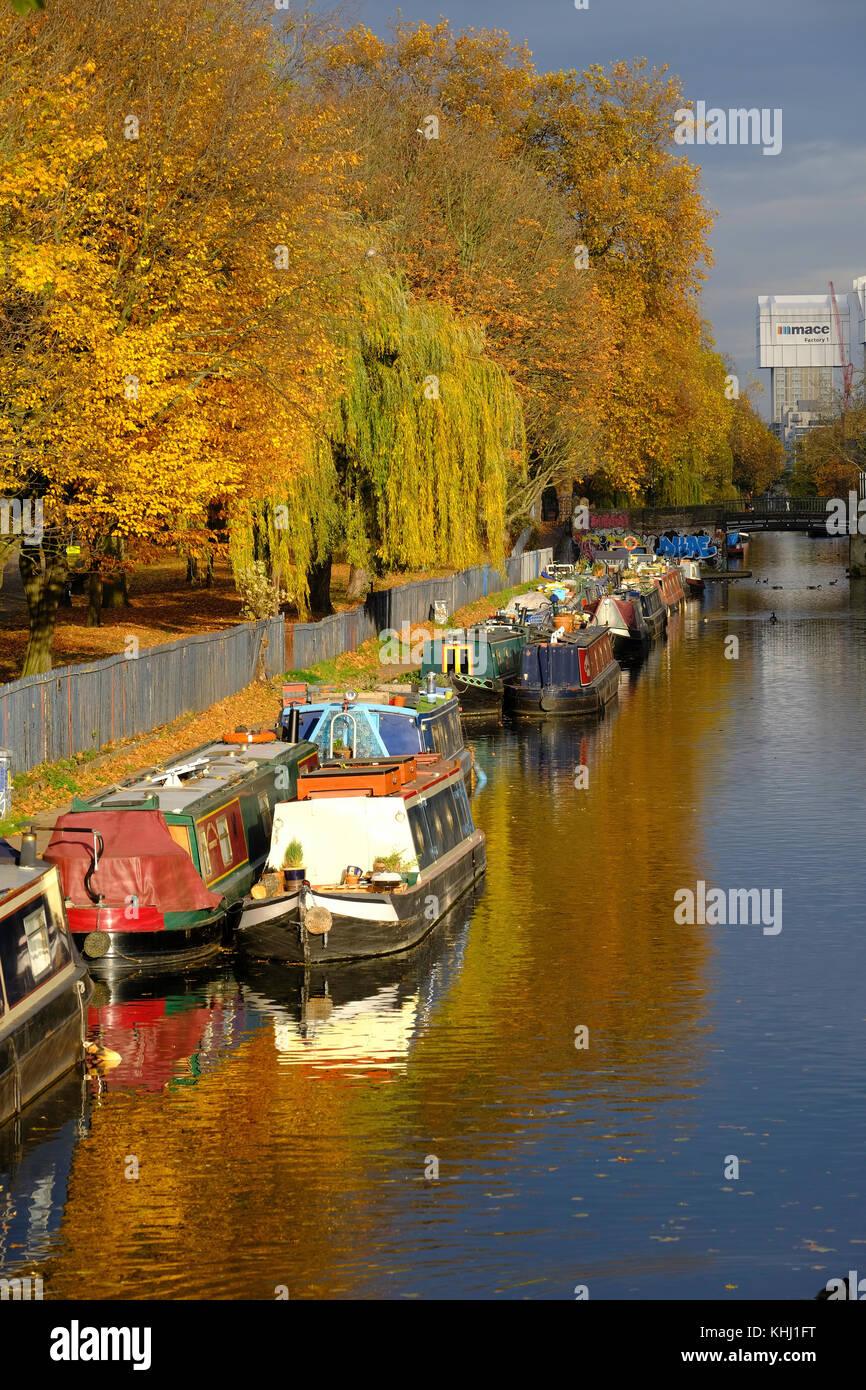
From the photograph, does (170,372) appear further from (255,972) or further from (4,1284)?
(4,1284)

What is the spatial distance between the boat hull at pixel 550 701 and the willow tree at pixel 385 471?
18.9 feet

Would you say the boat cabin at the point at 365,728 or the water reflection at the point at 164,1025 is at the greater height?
the boat cabin at the point at 365,728

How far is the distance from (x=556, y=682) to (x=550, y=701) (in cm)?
91

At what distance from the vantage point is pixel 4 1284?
16.2m

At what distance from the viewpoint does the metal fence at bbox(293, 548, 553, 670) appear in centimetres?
5428

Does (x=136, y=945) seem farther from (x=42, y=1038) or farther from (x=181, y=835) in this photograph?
(x=42, y=1038)

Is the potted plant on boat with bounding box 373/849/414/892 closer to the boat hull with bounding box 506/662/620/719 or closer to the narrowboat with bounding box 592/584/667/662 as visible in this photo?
the boat hull with bounding box 506/662/620/719

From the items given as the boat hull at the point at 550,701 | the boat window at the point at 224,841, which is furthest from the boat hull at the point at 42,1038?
the boat hull at the point at 550,701

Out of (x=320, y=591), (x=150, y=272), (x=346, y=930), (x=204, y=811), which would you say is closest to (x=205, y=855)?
(x=204, y=811)

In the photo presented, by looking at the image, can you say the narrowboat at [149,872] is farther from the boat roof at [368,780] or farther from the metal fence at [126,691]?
the metal fence at [126,691]

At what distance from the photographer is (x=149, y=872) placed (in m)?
25.4

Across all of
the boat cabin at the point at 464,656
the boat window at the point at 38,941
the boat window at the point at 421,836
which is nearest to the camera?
the boat window at the point at 38,941

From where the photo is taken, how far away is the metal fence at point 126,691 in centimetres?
3394

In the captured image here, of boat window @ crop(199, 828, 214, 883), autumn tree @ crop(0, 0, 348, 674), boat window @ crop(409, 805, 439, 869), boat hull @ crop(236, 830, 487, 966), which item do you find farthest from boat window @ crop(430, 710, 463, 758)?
boat window @ crop(199, 828, 214, 883)
